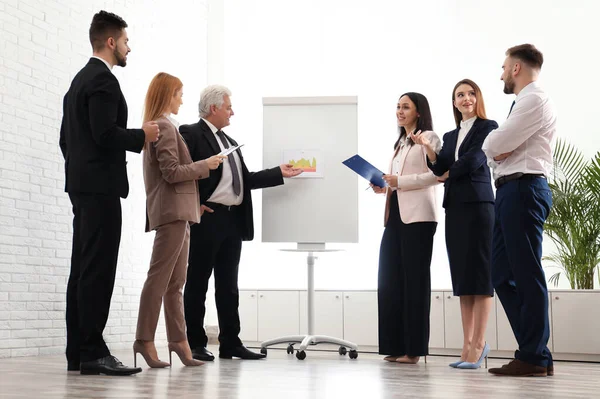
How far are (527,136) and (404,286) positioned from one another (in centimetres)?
134

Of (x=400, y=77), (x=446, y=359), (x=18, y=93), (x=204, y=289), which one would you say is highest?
(x=400, y=77)

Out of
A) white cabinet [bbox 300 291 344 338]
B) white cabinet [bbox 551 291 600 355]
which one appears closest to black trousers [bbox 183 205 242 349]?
white cabinet [bbox 300 291 344 338]

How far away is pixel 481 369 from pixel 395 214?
1082mm

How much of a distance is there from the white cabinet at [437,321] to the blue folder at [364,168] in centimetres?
140

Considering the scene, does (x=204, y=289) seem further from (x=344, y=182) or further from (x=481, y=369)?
(x=481, y=369)

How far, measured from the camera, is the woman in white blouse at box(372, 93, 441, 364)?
14.2 feet

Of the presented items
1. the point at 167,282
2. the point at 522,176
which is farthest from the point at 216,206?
the point at 522,176

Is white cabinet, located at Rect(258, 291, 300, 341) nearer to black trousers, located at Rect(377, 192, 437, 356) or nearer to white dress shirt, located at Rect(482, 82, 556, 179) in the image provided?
black trousers, located at Rect(377, 192, 437, 356)

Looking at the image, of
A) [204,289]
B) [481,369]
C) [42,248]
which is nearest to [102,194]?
[204,289]

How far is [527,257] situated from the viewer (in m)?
3.49

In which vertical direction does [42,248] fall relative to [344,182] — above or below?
below

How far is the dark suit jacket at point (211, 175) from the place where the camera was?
4324 millimetres

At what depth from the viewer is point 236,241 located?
446 centimetres

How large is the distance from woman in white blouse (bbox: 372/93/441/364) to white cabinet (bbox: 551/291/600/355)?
128cm
